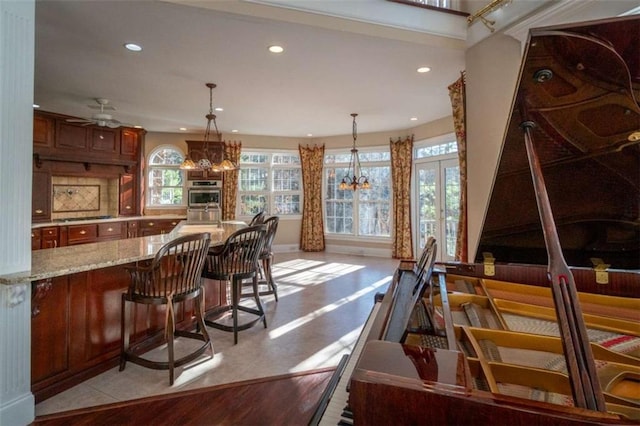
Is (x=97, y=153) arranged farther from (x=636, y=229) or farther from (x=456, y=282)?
(x=636, y=229)

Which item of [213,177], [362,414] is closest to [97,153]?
[213,177]

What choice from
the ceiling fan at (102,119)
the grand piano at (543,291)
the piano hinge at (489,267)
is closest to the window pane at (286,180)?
the ceiling fan at (102,119)

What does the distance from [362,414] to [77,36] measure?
4041mm

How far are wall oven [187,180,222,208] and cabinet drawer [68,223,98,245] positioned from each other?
1938 millimetres

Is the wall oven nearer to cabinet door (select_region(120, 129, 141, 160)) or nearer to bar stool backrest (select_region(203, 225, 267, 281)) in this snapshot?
cabinet door (select_region(120, 129, 141, 160))

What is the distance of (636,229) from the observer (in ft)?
5.42

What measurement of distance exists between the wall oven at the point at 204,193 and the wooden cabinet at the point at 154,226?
599 mm

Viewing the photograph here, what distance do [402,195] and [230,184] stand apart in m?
4.06

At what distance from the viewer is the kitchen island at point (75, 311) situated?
2049mm

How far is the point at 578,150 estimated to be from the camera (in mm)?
1450

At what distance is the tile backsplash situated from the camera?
19.5ft

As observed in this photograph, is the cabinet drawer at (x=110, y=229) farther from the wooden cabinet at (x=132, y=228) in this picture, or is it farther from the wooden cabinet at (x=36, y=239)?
the wooden cabinet at (x=36, y=239)

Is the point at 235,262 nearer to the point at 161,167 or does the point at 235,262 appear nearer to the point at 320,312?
the point at 320,312

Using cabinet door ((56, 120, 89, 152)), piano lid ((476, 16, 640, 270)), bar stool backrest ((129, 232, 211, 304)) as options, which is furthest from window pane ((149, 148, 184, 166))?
piano lid ((476, 16, 640, 270))
